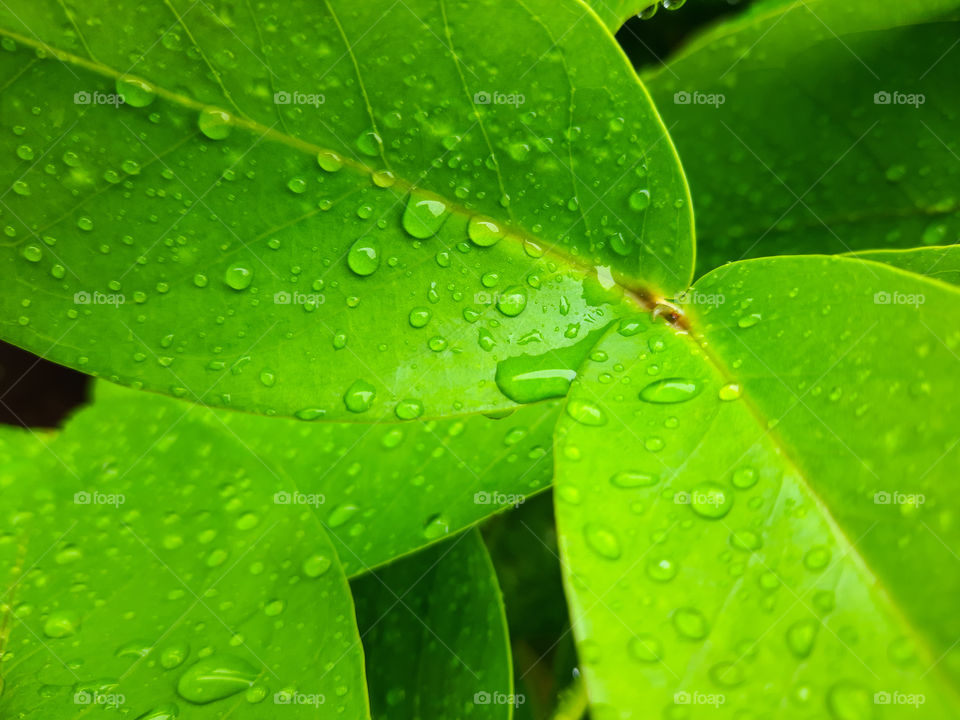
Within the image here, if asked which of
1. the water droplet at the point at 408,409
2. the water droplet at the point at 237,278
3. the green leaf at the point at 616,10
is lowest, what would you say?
the water droplet at the point at 408,409

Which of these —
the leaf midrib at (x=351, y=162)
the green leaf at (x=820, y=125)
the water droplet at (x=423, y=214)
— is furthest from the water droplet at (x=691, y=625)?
the green leaf at (x=820, y=125)

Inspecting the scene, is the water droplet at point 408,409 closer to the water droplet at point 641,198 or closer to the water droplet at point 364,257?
the water droplet at point 364,257

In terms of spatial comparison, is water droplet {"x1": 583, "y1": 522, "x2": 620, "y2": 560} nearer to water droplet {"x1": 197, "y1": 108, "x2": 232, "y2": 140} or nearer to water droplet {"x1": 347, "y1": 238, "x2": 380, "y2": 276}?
water droplet {"x1": 347, "y1": 238, "x2": 380, "y2": 276}

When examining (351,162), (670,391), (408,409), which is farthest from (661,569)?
(351,162)

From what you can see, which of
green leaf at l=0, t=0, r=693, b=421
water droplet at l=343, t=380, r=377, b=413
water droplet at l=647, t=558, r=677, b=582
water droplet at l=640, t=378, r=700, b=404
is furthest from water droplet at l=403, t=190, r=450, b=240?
water droplet at l=647, t=558, r=677, b=582

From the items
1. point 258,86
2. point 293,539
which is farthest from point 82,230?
point 293,539

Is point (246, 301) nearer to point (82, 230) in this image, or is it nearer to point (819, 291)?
point (82, 230)
